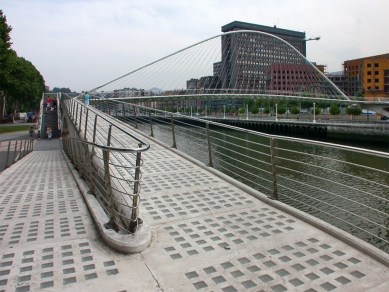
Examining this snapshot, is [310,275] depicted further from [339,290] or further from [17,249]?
[17,249]

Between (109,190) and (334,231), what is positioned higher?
(109,190)

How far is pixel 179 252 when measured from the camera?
9.49 feet

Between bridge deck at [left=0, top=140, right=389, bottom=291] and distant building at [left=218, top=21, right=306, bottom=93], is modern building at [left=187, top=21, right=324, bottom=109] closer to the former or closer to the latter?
distant building at [left=218, top=21, right=306, bottom=93]

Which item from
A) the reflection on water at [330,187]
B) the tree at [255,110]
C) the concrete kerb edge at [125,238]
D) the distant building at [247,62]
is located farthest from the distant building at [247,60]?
the concrete kerb edge at [125,238]

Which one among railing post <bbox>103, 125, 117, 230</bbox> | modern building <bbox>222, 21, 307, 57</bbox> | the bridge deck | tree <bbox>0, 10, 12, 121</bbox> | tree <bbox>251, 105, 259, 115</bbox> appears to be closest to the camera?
the bridge deck

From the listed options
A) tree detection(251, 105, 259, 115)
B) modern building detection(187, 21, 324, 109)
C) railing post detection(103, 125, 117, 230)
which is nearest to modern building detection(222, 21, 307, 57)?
modern building detection(187, 21, 324, 109)

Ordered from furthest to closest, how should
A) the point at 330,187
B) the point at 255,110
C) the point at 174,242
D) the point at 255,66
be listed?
1. the point at 255,110
2. the point at 255,66
3. the point at 330,187
4. the point at 174,242

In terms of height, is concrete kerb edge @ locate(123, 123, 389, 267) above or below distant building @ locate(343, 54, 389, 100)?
below

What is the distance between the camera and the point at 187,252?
9.49 ft

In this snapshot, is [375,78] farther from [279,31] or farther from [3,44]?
[3,44]

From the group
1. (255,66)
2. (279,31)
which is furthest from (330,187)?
(279,31)

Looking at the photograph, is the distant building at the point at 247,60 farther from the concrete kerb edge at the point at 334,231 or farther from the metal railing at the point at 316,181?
the concrete kerb edge at the point at 334,231

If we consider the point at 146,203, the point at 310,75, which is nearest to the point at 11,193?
the point at 146,203

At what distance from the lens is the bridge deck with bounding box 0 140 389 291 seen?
8.02 ft
